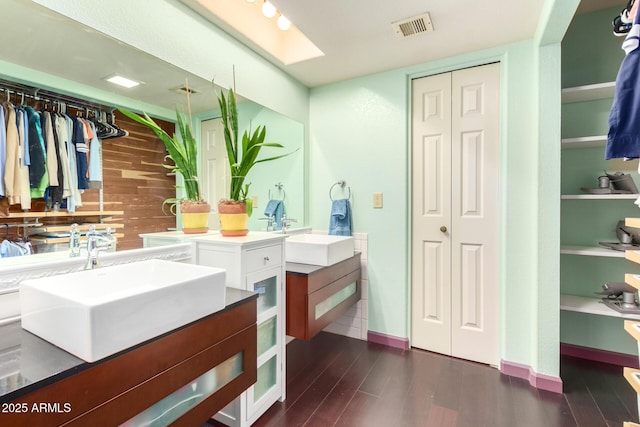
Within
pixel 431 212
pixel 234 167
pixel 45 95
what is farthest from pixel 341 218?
pixel 45 95

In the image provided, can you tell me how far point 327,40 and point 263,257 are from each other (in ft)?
4.64

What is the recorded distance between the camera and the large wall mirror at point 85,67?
1.10 meters

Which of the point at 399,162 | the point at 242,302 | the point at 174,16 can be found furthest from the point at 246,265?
the point at 399,162

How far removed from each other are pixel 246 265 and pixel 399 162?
1.46 metres

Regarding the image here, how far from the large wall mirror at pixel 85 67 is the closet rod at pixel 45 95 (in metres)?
0.01

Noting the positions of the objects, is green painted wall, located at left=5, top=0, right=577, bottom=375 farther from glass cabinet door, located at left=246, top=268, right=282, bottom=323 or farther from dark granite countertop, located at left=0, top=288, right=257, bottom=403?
dark granite countertop, located at left=0, top=288, right=257, bottom=403

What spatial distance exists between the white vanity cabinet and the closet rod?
0.74 m

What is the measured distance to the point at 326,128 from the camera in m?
2.69

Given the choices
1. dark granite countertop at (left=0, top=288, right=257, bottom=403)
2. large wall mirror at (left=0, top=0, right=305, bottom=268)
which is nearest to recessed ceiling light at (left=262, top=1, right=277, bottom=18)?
large wall mirror at (left=0, top=0, right=305, bottom=268)

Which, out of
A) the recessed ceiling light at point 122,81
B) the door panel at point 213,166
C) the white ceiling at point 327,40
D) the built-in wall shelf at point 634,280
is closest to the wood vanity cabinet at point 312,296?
the door panel at point 213,166

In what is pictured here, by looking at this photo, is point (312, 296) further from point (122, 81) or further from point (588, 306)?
point (588, 306)

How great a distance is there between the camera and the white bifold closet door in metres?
2.15

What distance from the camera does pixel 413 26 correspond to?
1.82 metres

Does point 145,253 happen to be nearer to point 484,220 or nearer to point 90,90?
point 90,90
